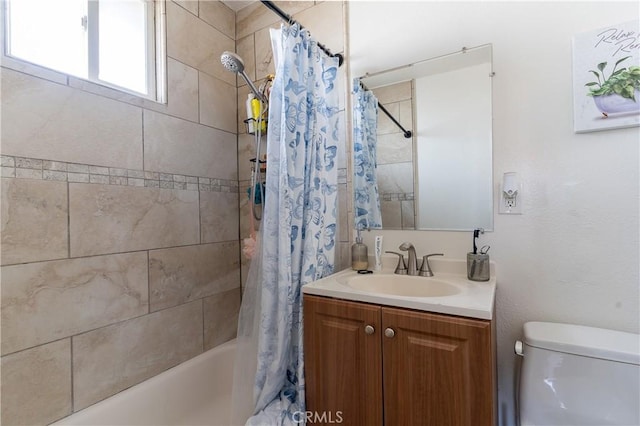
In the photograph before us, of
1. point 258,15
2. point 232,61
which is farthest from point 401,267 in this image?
point 258,15

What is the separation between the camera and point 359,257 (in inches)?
58.5

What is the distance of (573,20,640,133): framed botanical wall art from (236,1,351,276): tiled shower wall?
1002 millimetres

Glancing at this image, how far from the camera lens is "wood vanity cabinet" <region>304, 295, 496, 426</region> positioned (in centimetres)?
86

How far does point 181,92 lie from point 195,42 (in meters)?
0.35

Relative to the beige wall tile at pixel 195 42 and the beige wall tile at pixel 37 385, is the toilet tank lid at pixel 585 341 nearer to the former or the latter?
the beige wall tile at pixel 37 385

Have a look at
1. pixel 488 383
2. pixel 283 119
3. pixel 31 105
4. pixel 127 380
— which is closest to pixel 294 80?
pixel 283 119

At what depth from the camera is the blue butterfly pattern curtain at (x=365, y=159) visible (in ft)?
5.12

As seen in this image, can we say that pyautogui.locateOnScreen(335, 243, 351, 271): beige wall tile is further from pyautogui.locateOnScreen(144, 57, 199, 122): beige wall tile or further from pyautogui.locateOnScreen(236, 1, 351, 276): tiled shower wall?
pyautogui.locateOnScreen(144, 57, 199, 122): beige wall tile

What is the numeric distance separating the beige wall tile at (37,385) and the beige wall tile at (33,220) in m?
0.36

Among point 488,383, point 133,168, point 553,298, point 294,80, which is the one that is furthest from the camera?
point 133,168

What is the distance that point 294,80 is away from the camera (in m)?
1.28

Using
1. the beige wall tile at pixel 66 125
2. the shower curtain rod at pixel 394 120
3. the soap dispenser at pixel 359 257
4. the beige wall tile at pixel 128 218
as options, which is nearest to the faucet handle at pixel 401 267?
the soap dispenser at pixel 359 257

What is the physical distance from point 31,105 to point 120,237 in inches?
23.6

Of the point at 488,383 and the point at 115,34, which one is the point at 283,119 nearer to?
the point at 115,34
